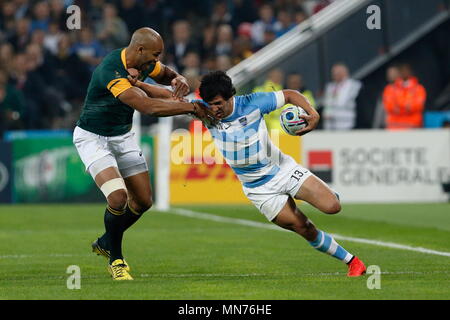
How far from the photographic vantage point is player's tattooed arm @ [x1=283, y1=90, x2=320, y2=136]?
9.80 metres

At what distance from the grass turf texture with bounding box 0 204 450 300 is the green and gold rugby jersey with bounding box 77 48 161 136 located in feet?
4.68

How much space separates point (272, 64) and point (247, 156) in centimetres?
1238

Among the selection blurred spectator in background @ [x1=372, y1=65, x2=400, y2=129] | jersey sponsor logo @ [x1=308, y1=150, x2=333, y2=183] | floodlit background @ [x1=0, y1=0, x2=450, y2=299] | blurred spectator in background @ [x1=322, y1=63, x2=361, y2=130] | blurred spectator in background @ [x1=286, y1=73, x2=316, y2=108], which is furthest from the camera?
blurred spectator in background @ [x1=372, y1=65, x2=400, y2=129]

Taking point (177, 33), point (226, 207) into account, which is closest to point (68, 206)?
point (226, 207)

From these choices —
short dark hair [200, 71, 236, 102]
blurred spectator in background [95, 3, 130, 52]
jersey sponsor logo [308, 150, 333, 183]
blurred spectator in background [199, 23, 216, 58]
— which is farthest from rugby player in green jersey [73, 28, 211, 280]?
blurred spectator in background [199, 23, 216, 58]

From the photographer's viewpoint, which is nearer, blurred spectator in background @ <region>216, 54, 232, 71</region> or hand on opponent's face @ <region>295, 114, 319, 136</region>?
hand on opponent's face @ <region>295, 114, 319, 136</region>

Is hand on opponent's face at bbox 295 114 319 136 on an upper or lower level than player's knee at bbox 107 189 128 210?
upper

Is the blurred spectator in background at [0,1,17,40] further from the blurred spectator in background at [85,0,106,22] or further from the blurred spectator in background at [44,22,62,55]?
the blurred spectator in background at [85,0,106,22]

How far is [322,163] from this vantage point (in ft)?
68.5

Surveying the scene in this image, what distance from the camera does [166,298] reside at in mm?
8477

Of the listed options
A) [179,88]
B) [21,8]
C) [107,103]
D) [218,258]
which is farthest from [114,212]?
[21,8]

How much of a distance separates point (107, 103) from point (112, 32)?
13.2m

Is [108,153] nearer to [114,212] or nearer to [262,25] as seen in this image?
[114,212]

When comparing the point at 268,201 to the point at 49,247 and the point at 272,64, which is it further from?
the point at 272,64
